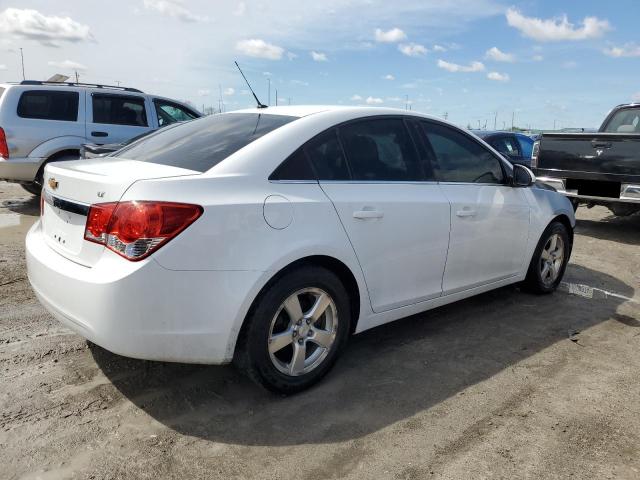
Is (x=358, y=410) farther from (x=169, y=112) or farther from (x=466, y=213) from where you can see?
(x=169, y=112)

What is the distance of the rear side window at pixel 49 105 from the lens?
7.90 metres

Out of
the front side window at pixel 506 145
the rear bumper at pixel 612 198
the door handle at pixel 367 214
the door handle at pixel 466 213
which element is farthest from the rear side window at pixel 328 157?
the front side window at pixel 506 145

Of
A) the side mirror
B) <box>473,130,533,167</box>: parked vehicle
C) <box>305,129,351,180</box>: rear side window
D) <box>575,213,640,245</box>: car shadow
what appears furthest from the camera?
<box>473,130,533,167</box>: parked vehicle

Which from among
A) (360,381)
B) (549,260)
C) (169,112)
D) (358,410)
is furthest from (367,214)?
(169,112)

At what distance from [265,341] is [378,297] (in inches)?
35.2

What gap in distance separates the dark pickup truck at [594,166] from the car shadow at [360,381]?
11.9 feet

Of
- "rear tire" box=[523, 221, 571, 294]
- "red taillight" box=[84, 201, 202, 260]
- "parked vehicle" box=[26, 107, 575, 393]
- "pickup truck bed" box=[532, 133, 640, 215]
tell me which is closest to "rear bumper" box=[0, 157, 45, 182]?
"parked vehicle" box=[26, 107, 575, 393]

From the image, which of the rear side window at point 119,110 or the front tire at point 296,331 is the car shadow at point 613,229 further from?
the rear side window at point 119,110

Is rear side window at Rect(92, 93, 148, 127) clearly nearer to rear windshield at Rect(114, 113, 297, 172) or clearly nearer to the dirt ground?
the dirt ground

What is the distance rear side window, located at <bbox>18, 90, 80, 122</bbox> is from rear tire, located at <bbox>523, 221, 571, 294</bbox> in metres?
7.01

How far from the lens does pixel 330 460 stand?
8.20 feet

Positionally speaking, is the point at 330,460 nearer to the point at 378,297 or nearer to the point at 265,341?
the point at 265,341

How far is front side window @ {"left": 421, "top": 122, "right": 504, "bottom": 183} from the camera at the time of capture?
386 centimetres

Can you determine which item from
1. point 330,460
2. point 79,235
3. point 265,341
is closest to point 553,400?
point 330,460
